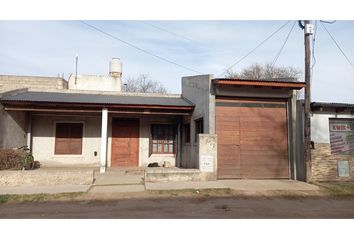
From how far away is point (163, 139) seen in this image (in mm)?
14562

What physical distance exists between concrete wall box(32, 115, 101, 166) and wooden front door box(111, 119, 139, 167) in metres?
0.89

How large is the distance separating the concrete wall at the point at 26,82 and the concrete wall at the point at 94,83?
150 cm

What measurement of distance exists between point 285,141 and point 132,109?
22.0 feet

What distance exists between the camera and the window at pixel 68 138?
13.8m

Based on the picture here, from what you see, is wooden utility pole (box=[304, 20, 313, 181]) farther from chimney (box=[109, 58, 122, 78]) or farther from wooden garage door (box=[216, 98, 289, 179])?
chimney (box=[109, 58, 122, 78])

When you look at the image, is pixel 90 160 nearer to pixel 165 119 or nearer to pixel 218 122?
pixel 165 119

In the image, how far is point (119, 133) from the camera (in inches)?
559

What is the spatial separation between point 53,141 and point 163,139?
18.6 feet

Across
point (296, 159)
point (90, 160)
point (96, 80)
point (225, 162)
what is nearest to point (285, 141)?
point (296, 159)

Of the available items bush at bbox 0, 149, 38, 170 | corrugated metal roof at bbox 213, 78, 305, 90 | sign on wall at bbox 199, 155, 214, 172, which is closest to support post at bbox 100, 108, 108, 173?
bush at bbox 0, 149, 38, 170

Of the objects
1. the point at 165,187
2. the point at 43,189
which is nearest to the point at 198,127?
the point at 165,187

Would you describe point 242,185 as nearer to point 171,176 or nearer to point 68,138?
point 171,176

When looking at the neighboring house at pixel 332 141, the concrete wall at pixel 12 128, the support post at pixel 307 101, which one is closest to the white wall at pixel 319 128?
the neighboring house at pixel 332 141

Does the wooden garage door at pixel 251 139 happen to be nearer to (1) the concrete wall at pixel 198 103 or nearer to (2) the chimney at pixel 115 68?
(1) the concrete wall at pixel 198 103
